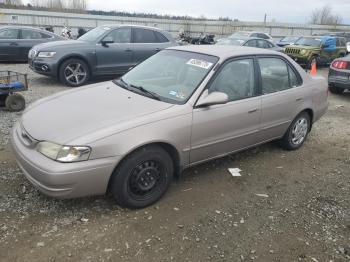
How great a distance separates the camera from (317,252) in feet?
10.4

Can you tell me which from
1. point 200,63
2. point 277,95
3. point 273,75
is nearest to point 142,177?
point 200,63

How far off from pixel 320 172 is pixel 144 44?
6.96 metres

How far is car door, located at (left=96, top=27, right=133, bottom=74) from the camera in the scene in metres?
9.59

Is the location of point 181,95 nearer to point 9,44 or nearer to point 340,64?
point 340,64

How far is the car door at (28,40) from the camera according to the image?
1290 centimetres

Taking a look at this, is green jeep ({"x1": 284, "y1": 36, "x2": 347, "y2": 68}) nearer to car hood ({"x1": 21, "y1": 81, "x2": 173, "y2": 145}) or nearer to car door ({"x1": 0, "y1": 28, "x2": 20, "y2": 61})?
car door ({"x1": 0, "y1": 28, "x2": 20, "y2": 61})

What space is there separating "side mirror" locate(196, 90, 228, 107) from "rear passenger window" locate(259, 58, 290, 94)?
1.05 m

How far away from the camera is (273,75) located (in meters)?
4.86

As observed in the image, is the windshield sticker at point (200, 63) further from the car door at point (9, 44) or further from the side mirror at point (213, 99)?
the car door at point (9, 44)

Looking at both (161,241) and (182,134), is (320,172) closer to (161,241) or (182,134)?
(182,134)

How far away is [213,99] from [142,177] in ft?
3.80

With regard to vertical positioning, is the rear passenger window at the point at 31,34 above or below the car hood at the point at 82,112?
above

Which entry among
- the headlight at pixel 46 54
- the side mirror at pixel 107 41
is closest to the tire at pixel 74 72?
the headlight at pixel 46 54

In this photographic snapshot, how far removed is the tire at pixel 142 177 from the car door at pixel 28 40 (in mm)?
11323
